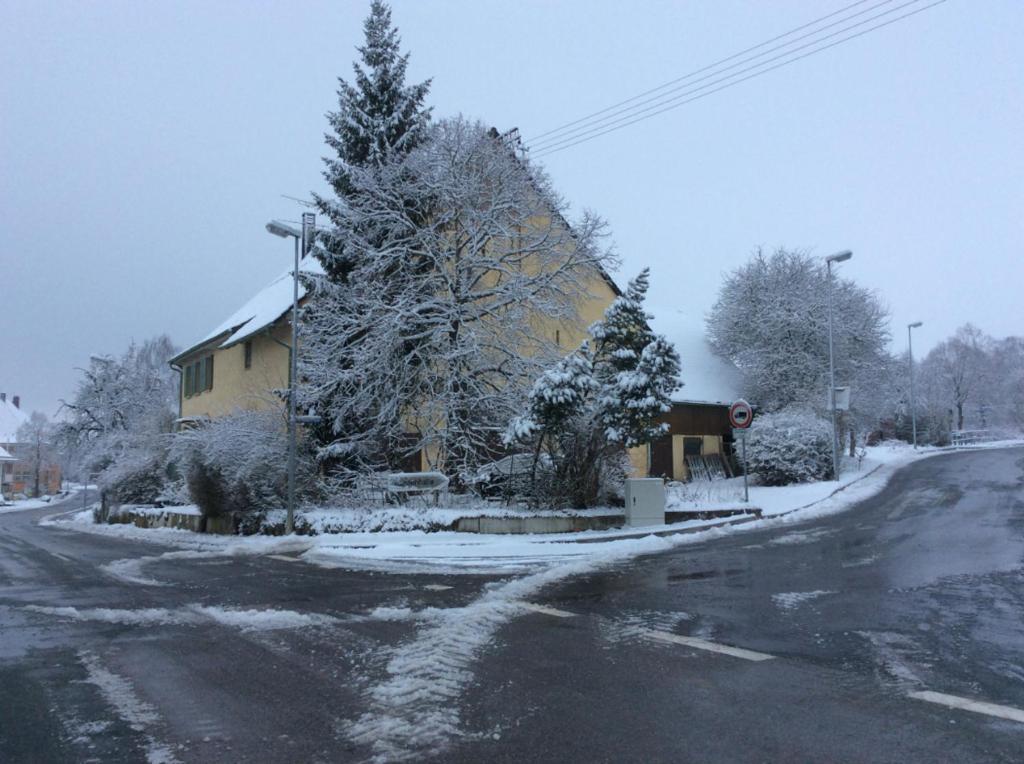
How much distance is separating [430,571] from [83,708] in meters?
7.07

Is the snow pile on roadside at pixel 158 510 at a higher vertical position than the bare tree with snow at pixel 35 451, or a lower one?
lower

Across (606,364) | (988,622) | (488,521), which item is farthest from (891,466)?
(988,622)

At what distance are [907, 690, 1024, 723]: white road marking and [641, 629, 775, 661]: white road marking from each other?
124 centimetres

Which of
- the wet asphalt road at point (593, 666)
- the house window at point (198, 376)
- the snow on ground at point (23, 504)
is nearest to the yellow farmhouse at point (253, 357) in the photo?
the house window at point (198, 376)

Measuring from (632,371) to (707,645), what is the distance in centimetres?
1053

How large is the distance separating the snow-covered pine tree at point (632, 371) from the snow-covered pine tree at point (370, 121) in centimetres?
827

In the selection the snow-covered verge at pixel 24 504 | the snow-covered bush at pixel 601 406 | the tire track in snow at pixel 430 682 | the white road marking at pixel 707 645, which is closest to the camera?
the tire track in snow at pixel 430 682

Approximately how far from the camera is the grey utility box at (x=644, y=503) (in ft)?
54.7

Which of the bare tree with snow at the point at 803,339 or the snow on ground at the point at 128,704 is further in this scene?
the bare tree with snow at the point at 803,339

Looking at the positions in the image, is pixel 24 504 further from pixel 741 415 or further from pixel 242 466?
pixel 741 415

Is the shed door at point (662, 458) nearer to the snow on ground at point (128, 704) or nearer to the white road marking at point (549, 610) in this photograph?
the white road marking at point (549, 610)

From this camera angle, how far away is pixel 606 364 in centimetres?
1770

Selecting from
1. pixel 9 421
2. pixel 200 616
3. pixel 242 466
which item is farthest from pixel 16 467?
pixel 200 616

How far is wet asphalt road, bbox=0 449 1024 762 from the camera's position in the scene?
4.39m
